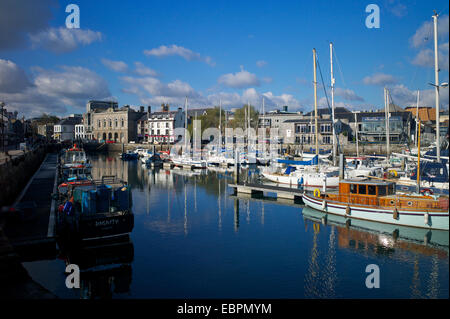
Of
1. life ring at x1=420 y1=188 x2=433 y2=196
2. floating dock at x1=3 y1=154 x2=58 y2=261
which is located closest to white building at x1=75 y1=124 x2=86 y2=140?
floating dock at x1=3 y1=154 x2=58 y2=261

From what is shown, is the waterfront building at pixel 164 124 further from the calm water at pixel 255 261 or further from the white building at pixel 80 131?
the calm water at pixel 255 261

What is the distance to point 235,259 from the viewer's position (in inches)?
787

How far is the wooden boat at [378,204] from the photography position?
73.2 ft

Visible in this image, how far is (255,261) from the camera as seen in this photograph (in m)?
19.7

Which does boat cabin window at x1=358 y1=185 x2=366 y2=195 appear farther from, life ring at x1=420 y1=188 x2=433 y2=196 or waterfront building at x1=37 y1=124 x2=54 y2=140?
waterfront building at x1=37 y1=124 x2=54 y2=140

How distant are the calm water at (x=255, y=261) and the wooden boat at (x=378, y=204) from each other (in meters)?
0.85

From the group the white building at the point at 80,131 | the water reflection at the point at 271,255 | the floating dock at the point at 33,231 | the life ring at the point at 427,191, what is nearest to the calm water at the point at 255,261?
the water reflection at the point at 271,255

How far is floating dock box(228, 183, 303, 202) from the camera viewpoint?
3666 cm

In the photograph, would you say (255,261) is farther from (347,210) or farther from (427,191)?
(427,191)

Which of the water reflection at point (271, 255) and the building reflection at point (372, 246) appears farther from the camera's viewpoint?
the water reflection at point (271, 255)

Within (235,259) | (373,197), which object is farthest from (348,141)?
(235,259)

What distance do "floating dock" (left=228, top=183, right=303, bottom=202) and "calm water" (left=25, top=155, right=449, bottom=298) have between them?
604 centimetres
